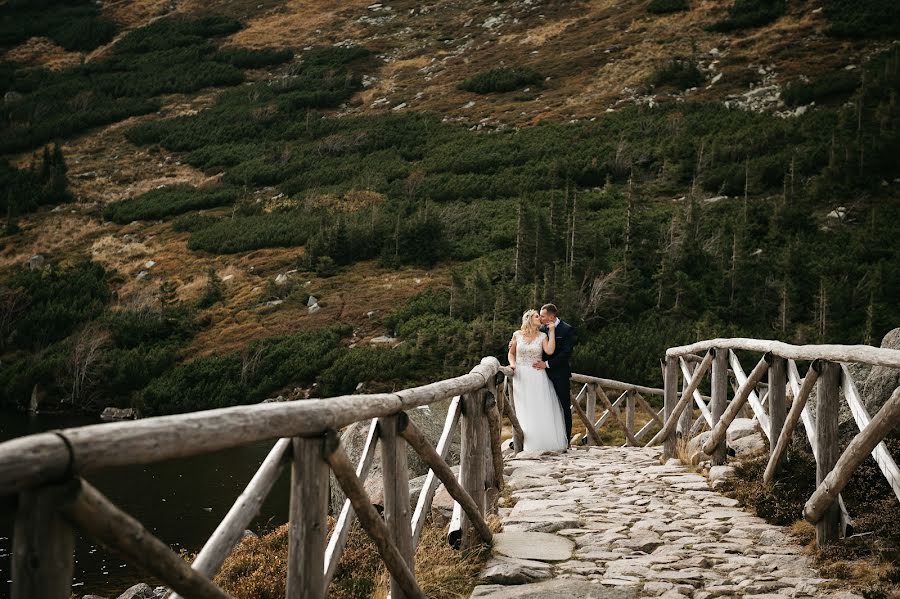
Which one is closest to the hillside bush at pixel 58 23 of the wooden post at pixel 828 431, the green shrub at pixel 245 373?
the green shrub at pixel 245 373

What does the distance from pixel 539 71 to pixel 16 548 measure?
63.1m

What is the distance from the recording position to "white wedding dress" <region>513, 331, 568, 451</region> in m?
11.4

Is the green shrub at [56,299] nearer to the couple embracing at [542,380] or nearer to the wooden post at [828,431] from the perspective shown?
the couple embracing at [542,380]

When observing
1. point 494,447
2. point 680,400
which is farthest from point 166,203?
point 494,447

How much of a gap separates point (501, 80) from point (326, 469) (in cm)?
6025

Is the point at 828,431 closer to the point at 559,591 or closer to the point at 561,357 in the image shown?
the point at 559,591

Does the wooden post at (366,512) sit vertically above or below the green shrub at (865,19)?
below

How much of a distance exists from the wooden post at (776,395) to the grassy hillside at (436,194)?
1801 cm

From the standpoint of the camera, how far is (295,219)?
46.7 metres

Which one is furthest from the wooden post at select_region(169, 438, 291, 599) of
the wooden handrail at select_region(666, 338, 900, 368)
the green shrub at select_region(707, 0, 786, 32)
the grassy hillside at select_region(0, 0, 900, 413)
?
the green shrub at select_region(707, 0, 786, 32)

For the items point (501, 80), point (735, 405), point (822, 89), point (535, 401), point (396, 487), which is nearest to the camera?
point (396, 487)

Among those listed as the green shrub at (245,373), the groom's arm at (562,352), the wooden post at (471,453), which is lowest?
the green shrub at (245,373)

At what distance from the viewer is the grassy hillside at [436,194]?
2989cm

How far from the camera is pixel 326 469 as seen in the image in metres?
3.10
